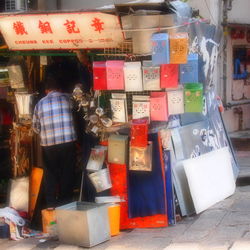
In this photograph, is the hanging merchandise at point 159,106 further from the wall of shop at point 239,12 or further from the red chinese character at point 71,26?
the wall of shop at point 239,12

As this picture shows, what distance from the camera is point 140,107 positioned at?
8.00 metres

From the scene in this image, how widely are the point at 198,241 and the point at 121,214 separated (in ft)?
4.56

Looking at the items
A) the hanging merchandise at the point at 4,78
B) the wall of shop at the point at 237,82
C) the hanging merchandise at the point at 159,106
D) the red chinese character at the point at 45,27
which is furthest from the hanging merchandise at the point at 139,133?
the wall of shop at the point at 237,82

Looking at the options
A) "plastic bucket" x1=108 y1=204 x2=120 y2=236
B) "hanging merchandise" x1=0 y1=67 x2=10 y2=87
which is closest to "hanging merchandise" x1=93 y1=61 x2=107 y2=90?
"plastic bucket" x1=108 y1=204 x2=120 y2=236

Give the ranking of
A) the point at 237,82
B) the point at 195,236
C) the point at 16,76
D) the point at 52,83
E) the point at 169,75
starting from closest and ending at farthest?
1. the point at 195,236
2. the point at 169,75
3. the point at 52,83
4. the point at 16,76
5. the point at 237,82

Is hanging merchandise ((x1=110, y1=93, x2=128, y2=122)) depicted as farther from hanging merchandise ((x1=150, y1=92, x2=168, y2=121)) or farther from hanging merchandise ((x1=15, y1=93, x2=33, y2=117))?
hanging merchandise ((x1=15, y1=93, x2=33, y2=117))

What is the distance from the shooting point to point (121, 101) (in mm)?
8086

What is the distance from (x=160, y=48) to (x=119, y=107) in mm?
1191

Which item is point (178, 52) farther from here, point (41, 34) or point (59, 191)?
point (59, 191)

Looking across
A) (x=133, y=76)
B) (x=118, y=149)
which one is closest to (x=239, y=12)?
(x=133, y=76)

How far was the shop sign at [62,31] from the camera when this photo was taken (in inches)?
307

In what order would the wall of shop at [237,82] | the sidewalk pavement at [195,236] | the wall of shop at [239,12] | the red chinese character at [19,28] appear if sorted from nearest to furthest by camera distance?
the sidewalk pavement at [195,236], the red chinese character at [19,28], the wall of shop at [239,12], the wall of shop at [237,82]

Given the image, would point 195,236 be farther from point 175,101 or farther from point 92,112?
point 92,112

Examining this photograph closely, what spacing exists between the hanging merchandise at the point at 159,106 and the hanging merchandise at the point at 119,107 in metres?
0.41
